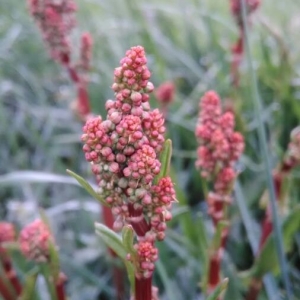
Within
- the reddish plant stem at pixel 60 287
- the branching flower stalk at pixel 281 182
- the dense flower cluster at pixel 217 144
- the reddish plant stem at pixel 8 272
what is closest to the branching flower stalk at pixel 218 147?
the dense flower cluster at pixel 217 144

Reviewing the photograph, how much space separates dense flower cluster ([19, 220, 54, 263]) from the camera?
2.39ft

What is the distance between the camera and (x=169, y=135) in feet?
4.50

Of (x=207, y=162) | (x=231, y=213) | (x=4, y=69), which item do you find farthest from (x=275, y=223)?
(x=4, y=69)

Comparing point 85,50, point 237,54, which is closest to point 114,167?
point 85,50

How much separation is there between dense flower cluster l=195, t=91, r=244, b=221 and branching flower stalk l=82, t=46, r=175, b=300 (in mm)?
205

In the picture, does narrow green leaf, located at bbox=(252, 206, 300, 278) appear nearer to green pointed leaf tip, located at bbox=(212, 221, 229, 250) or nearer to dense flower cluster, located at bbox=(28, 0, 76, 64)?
green pointed leaf tip, located at bbox=(212, 221, 229, 250)

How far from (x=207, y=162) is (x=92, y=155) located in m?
0.28

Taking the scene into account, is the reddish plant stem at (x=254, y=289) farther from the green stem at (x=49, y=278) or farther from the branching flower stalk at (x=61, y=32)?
the branching flower stalk at (x=61, y=32)

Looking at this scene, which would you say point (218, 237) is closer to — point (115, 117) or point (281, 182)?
point (281, 182)

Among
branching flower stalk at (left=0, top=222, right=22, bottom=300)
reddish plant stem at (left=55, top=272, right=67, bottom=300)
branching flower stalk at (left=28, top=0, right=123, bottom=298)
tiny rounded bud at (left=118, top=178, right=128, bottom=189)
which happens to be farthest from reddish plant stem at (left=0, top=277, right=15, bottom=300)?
tiny rounded bud at (left=118, top=178, right=128, bottom=189)

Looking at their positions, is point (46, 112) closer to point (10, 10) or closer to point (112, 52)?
point (112, 52)

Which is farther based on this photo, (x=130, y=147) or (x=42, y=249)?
(x=42, y=249)

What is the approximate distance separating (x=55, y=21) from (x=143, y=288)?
1.83 feet

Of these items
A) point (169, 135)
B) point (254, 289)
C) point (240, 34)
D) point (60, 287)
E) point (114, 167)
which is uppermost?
point (240, 34)
